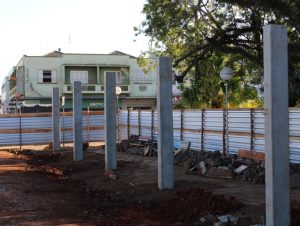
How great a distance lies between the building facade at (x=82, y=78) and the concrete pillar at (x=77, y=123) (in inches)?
Answer: 1536

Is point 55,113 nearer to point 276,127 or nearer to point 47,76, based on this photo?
point 276,127

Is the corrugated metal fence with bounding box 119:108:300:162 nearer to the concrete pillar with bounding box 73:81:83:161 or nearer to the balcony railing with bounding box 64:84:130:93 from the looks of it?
the concrete pillar with bounding box 73:81:83:161

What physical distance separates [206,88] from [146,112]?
5.62m

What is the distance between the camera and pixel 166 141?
13.5m

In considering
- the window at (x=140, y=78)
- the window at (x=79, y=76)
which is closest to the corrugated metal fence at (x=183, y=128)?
the window at (x=79, y=76)

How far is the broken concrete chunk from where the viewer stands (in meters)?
15.3

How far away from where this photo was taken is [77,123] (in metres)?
22.8

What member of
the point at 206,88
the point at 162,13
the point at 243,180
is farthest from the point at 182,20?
the point at 243,180

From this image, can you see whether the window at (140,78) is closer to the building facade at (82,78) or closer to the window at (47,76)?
the building facade at (82,78)

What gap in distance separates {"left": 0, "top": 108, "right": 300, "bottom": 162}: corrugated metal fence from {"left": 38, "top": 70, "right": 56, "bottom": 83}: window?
29887 millimetres

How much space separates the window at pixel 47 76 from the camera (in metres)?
62.9

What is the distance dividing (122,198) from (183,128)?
11.7 m

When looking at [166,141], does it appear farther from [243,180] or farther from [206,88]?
[206,88]

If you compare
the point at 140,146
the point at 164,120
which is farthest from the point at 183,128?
the point at 164,120
